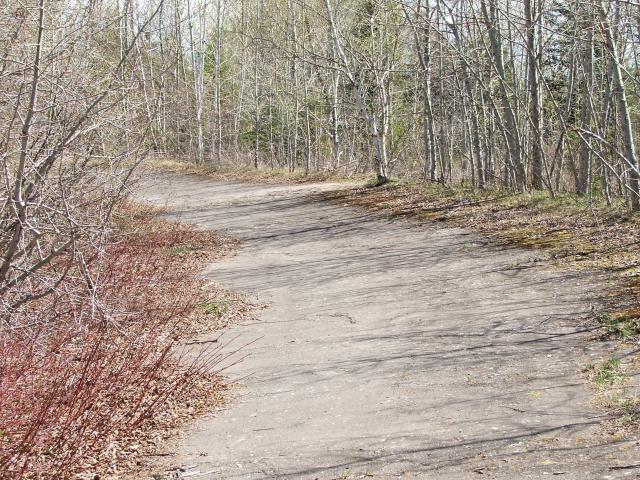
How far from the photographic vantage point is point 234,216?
64.1 ft

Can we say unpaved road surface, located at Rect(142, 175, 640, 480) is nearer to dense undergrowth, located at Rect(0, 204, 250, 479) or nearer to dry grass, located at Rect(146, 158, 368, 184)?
dense undergrowth, located at Rect(0, 204, 250, 479)

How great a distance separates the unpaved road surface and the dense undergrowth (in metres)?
0.44

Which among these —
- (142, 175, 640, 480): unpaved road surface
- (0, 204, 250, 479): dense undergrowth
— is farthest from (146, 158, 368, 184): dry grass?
(0, 204, 250, 479): dense undergrowth

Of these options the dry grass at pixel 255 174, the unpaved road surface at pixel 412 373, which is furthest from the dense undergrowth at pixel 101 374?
the dry grass at pixel 255 174

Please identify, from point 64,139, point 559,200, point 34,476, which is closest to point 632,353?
point 34,476

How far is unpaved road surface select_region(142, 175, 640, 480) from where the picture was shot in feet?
16.5

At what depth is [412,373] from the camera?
272 inches

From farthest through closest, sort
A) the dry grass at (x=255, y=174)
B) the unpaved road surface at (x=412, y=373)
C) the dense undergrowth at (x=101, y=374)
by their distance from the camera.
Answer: the dry grass at (x=255, y=174)
the dense undergrowth at (x=101, y=374)
the unpaved road surface at (x=412, y=373)

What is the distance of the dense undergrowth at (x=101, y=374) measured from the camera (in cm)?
539

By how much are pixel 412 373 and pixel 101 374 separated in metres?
2.71

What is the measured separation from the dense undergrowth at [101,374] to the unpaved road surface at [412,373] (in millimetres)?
441

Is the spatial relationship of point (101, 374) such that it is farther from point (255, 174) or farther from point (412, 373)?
point (255, 174)

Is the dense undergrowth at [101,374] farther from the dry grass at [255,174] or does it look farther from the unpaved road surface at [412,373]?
the dry grass at [255,174]

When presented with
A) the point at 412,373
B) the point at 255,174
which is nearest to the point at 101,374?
the point at 412,373
